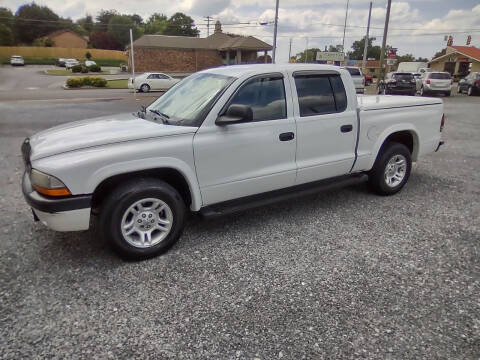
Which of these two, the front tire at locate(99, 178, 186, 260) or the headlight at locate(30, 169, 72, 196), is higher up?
the headlight at locate(30, 169, 72, 196)

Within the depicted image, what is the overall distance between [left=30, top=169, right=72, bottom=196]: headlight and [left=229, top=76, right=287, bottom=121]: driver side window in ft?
5.92

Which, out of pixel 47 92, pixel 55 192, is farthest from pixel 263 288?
pixel 47 92

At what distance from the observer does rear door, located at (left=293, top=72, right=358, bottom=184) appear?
414cm

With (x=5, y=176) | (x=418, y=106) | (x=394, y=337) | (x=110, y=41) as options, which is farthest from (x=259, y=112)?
(x=110, y=41)

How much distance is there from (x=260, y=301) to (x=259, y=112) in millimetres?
1979

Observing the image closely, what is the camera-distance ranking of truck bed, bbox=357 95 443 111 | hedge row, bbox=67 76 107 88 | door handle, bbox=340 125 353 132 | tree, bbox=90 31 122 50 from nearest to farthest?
door handle, bbox=340 125 353 132, truck bed, bbox=357 95 443 111, hedge row, bbox=67 76 107 88, tree, bbox=90 31 122 50

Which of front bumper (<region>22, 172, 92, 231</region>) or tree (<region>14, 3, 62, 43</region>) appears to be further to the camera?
tree (<region>14, 3, 62, 43</region>)

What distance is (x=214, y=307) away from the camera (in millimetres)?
2850

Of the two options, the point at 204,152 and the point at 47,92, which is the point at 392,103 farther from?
the point at 47,92

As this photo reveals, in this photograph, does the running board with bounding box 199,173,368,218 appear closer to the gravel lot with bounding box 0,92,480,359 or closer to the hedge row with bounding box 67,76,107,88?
the gravel lot with bounding box 0,92,480,359

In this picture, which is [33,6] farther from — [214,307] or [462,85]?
[214,307]

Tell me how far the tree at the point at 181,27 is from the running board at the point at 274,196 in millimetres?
92238

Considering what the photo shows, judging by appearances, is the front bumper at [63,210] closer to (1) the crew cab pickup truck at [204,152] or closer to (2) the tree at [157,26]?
(1) the crew cab pickup truck at [204,152]

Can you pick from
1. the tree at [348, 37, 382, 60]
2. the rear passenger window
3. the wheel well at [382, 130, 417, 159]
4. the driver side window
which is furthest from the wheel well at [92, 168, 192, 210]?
the tree at [348, 37, 382, 60]
